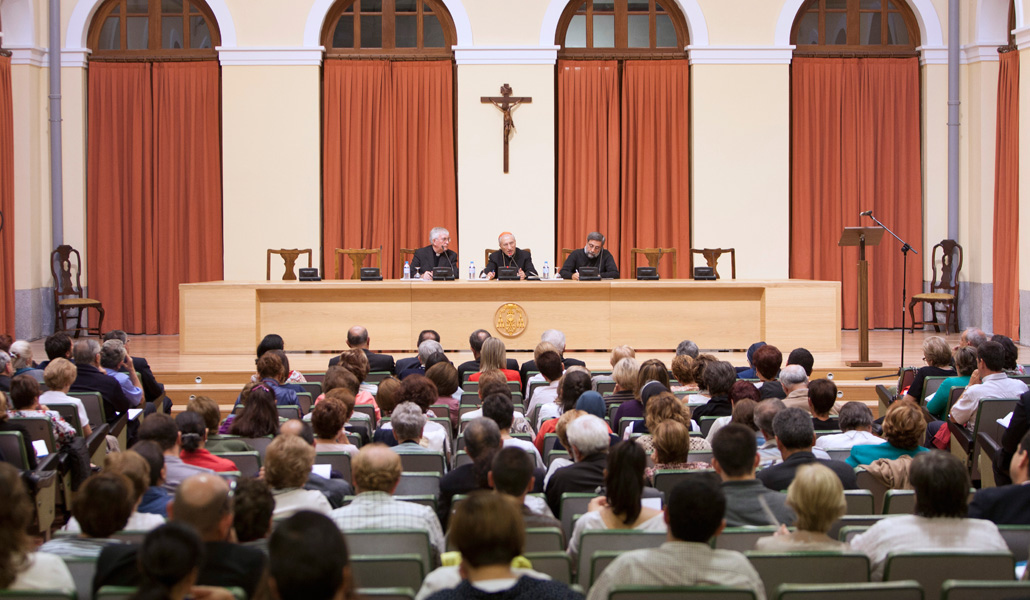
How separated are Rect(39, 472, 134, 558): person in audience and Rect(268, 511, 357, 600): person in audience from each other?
90 centimetres

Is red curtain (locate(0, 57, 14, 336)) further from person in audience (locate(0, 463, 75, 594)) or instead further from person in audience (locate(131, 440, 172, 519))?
person in audience (locate(0, 463, 75, 594))

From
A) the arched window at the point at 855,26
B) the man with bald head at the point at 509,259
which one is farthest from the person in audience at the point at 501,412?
the arched window at the point at 855,26

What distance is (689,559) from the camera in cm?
242

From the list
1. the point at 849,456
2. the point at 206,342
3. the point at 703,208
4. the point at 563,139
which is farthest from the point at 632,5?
the point at 849,456

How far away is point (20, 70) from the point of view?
36.6 feet

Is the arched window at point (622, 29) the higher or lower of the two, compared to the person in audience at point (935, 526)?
higher

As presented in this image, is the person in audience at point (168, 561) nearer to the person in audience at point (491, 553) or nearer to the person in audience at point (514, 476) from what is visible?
the person in audience at point (491, 553)

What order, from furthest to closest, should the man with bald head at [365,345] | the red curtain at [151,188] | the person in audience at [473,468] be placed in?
the red curtain at [151,188] < the man with bald head at [365,345] < the person in audience at [473,468]

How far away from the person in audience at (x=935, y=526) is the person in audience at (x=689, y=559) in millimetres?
540

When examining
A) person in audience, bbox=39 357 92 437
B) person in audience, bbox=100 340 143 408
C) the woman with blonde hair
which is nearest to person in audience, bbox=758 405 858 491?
the woman with blonde hair

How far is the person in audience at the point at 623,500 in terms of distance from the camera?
117 inches

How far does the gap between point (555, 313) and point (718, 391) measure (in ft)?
12.5

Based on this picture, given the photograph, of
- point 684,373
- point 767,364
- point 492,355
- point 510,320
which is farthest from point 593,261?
point 767,364

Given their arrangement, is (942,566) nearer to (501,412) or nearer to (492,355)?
(501,412)
